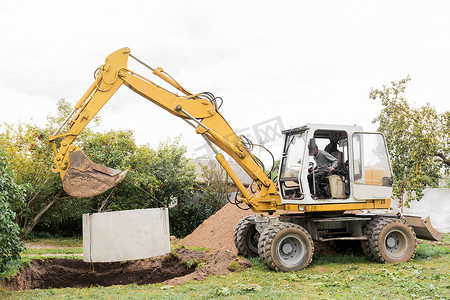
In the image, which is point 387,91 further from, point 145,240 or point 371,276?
point 145,240

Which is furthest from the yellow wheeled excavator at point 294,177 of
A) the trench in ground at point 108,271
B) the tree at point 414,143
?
the tree at point 414,143

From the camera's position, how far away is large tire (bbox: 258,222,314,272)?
857cm

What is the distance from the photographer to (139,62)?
908cm

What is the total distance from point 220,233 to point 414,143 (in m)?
7.89

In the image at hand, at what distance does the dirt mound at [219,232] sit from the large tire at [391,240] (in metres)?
3.88

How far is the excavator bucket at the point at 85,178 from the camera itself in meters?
8.18

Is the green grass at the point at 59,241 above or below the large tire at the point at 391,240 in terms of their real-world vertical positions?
below

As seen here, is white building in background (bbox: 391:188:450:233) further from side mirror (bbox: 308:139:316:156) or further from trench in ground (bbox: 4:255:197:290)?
trench in ground (bbox: 4:255:197:290)

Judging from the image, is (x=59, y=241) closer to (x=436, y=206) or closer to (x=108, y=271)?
(x=108, y=271)

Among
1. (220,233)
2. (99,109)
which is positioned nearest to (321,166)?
(99,109)

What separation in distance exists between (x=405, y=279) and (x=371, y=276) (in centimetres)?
60

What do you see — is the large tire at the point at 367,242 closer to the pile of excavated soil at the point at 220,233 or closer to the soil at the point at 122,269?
the soil at the point at 122,269

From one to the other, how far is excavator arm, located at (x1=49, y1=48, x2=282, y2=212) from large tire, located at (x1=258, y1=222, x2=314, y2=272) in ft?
3.25

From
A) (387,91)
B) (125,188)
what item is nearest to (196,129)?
(125,188)
